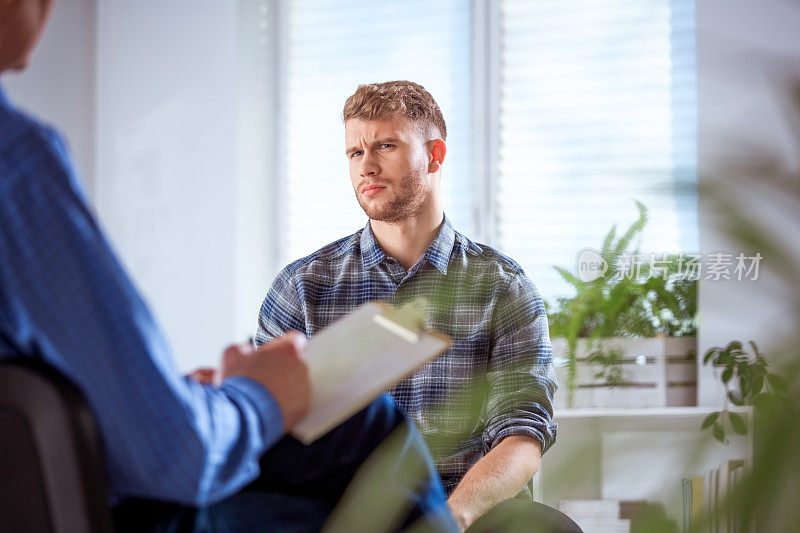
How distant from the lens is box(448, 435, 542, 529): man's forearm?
1.17 m

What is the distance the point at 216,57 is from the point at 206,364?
1.31 meters

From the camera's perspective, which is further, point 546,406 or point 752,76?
point 546,406

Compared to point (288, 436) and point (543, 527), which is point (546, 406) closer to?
point (288, 436)

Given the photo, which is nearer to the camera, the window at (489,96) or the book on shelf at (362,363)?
the book on shelf at (362,363)

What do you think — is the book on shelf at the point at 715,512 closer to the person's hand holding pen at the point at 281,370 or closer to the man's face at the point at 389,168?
the person's hand holding pen at the point at 281,370

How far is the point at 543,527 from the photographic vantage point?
30cm

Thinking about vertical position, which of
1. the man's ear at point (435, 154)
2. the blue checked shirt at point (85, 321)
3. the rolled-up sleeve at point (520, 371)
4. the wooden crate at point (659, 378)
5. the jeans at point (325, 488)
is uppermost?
the man's ear at point (435, 154)

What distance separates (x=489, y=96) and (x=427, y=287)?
2002 millimetres

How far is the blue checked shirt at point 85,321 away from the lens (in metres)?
0.50

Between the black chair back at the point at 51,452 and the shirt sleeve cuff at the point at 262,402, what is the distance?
0.13 m

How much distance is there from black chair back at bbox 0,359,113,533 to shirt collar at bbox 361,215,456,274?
3.88ft

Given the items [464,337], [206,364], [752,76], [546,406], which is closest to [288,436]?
[752,76]

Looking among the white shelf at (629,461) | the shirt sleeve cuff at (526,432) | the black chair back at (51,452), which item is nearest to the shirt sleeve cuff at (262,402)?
the black chair back at (51,452)

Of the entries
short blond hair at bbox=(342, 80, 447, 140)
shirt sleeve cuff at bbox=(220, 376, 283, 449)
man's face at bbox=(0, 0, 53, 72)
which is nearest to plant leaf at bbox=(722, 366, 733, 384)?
short blond hair at bbox=(342, 80, 447, 140)
